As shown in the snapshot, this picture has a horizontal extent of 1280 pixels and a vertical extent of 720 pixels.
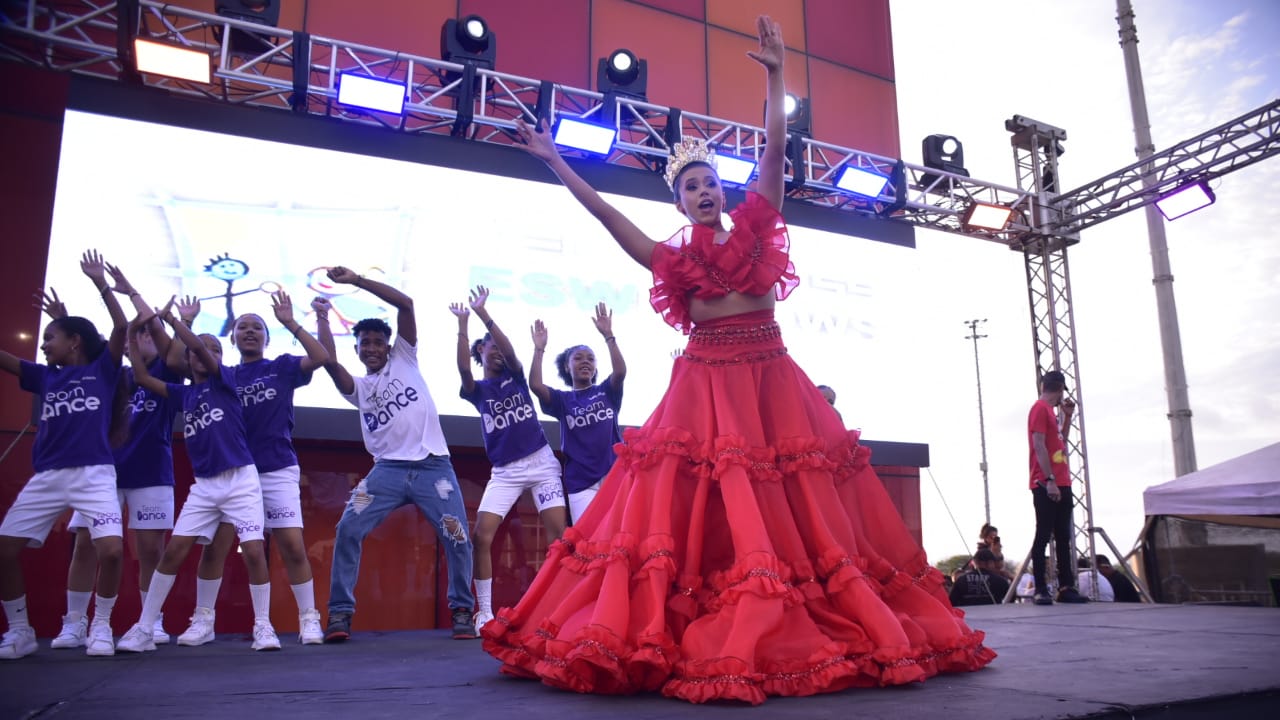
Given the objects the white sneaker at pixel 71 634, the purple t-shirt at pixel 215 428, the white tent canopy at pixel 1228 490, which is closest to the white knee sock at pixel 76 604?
the white sneaker at pixel 71 634

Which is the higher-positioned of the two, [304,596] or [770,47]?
[770,47]

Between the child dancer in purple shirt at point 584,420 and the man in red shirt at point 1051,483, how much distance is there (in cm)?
310

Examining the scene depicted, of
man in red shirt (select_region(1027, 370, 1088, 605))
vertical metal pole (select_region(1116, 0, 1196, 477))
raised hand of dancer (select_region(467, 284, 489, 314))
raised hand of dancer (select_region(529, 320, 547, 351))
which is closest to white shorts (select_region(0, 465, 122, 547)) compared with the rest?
raised hand of dancer (select_region(467, 284, 489, 314))

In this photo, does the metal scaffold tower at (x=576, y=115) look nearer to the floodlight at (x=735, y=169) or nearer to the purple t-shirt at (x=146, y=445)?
the floodlight at (x=735, y=169)

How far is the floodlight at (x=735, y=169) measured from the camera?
7.97 metres

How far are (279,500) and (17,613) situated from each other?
115cm

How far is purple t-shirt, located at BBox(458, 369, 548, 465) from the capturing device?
16.6 feet

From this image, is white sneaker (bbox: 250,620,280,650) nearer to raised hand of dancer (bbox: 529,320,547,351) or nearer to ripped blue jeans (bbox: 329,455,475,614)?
ripped blue jeans (bbox: 329,455,475,614)

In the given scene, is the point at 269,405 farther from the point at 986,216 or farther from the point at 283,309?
the point at 986,216

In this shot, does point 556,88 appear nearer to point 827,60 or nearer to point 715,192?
point 827,60

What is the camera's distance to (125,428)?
416 centimetres

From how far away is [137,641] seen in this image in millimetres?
3754

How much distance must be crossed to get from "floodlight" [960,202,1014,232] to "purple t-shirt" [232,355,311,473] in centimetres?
723

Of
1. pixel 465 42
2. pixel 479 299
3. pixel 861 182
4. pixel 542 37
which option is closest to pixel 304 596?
pixel 479 299
